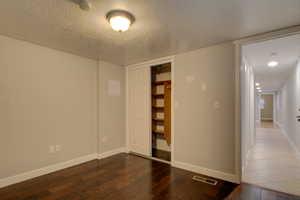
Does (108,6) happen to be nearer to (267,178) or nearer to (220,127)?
(220,127)

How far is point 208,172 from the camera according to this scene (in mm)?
2805

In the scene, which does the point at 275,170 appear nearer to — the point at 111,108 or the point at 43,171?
the point at 111,108

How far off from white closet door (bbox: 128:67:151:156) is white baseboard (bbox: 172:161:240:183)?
951mm

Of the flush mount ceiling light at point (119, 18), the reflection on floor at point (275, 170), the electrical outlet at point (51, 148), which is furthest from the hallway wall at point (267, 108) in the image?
the electrical outlet at point (51, 148)

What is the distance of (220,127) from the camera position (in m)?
2.71

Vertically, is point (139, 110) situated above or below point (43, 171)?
above

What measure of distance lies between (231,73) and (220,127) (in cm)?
91

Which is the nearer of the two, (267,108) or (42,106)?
(42,106)

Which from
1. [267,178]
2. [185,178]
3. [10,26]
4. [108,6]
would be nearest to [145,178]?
[185,178]

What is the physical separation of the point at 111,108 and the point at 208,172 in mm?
2530

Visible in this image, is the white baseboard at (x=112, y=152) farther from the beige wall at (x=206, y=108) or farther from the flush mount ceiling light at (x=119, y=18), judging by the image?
the flush mount ceiling light at (x=119, y=18)

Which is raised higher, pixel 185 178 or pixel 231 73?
pixel 231 73

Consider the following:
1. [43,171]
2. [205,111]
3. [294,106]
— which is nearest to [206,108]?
[205,111]

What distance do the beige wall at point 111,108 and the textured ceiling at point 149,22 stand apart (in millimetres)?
1057
